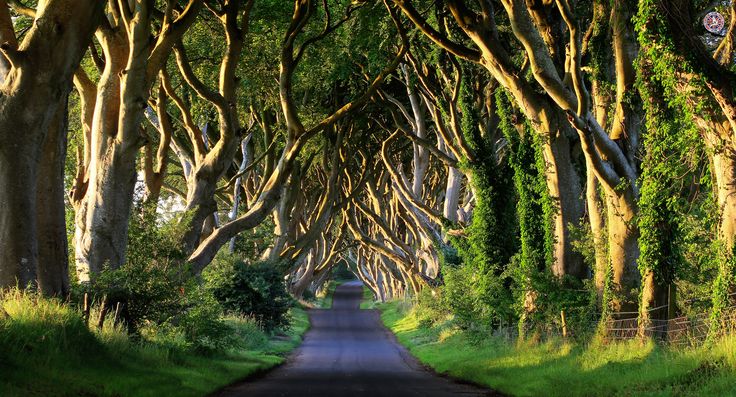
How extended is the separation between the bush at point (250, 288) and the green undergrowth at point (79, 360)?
1565 cm

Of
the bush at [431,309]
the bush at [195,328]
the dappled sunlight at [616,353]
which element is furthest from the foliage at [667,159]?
the bush at [431,309]

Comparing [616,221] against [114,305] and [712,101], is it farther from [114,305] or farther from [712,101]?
[114,305]

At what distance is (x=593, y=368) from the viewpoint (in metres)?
16.0

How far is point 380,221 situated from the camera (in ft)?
150

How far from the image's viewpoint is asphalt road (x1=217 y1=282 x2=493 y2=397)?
1692 centimetres

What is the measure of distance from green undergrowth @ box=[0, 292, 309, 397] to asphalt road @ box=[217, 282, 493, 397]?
43.8 inches

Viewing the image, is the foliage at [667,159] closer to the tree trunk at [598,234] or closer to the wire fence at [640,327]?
the wire fence at [640,327]

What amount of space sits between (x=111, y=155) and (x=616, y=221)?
385 inches

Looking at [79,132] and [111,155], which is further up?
[79,132]

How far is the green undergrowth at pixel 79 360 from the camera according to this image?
11492mm

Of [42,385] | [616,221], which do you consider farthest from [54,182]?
[616,221]

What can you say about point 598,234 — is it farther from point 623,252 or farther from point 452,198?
point 452,198

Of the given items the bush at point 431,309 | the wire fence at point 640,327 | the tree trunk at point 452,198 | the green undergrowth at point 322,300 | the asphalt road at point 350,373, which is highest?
the tree trunk at point 452,198

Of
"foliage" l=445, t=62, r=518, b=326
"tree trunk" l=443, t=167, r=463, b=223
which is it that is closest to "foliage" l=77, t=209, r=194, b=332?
"foliage" l=445, t=62, r=518, b=326
